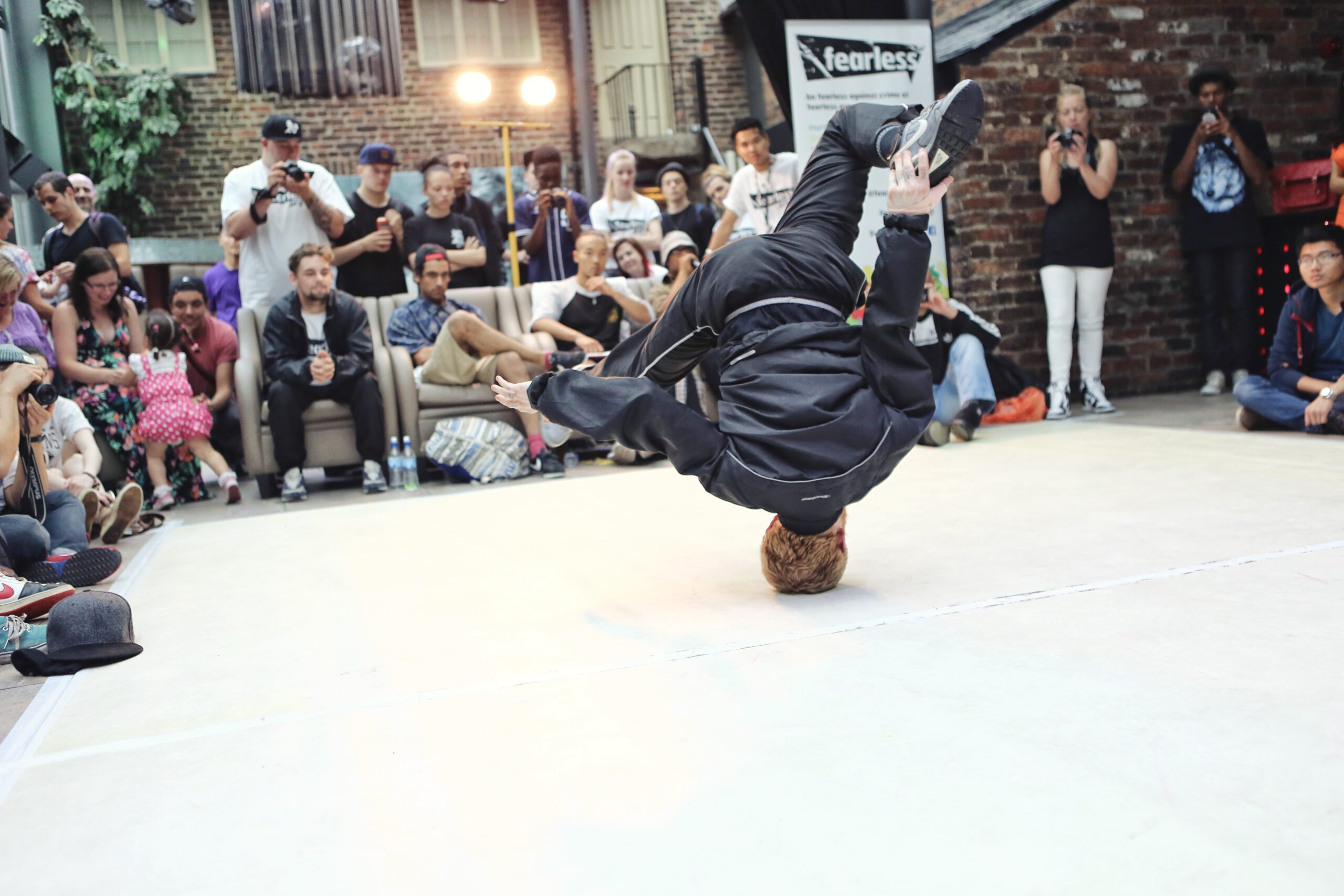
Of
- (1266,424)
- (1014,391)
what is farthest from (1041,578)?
(1014,391)

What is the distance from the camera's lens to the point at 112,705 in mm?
1944

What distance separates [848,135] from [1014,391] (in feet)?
11.2

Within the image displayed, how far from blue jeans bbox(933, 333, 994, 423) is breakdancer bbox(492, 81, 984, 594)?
2.80 metres

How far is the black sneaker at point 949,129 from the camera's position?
2.10 m

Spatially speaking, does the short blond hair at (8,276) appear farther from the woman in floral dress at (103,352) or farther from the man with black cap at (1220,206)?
the man with black cap at (1220,206)

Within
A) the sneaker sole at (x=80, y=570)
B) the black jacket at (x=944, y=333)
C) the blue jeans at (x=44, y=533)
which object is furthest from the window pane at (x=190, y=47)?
the sneaker sole at (x=80, y=570)

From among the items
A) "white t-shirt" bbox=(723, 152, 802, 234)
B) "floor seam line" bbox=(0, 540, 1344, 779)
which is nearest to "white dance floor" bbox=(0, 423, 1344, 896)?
"floor seam line" bbox=(0, 540, 1344, 779)

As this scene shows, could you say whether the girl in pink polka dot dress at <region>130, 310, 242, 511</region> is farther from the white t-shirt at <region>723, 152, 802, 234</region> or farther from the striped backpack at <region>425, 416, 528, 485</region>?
the white t-shirt at <region>723, 152, 802, 234</region>

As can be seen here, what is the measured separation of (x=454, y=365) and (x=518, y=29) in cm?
877

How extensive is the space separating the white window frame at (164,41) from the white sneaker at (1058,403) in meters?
9.81

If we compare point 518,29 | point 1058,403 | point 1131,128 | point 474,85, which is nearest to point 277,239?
point 474,85

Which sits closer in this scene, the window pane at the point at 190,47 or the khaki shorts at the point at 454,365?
the khaki shorts at the point at 454,365

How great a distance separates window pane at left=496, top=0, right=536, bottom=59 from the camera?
1233cm

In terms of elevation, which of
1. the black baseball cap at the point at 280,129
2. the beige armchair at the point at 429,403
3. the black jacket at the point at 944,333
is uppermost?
the black baseball cap at the point at 280,129
